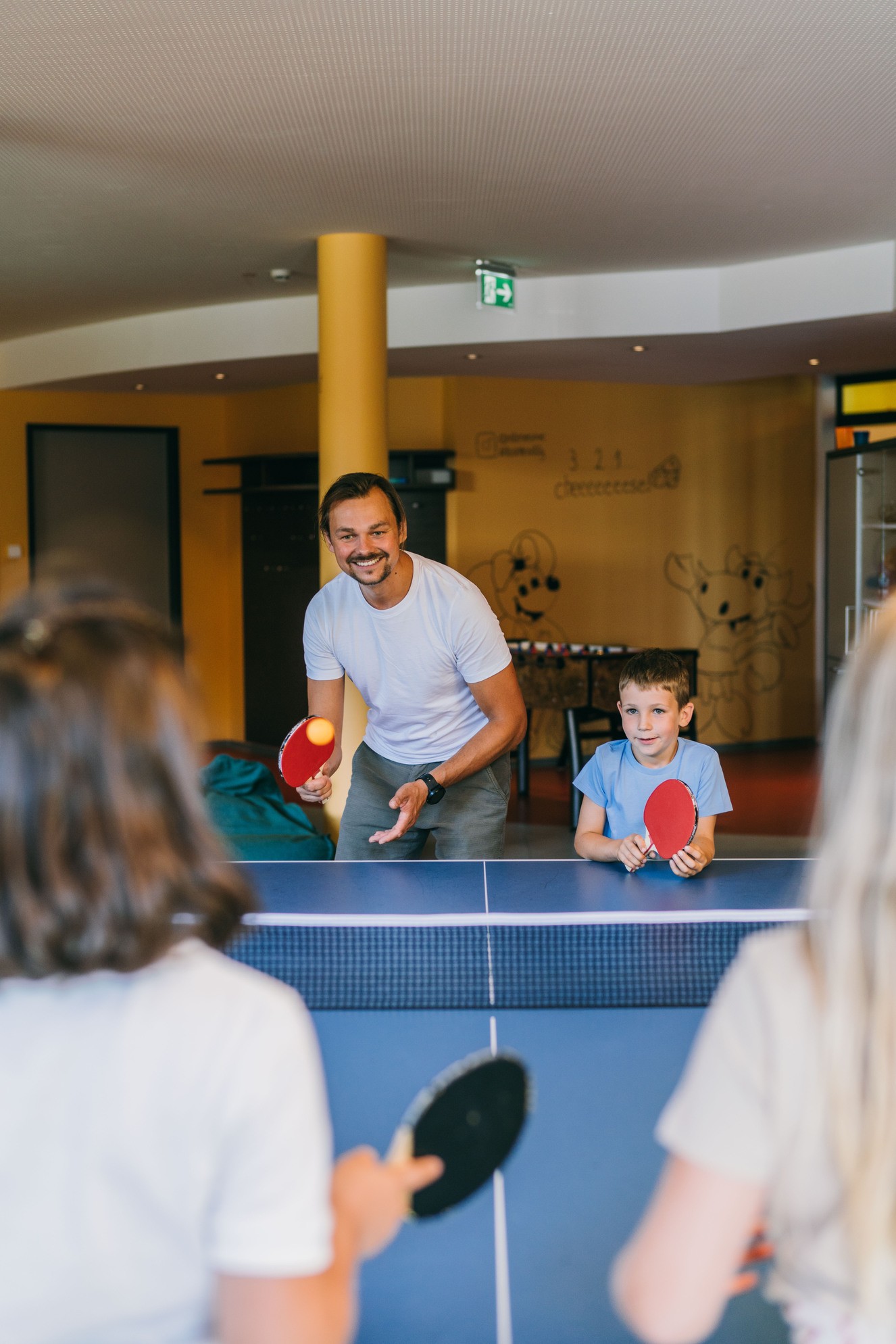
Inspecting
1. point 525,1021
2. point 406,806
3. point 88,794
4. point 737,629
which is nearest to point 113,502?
point 737,629

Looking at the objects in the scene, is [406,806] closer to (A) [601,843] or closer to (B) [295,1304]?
(A) [601,843]

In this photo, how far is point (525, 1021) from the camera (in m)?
2.07

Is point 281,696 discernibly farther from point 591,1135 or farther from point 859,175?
point 591,1135

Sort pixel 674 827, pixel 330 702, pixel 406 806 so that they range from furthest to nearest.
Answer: pixel 330 702, pixel 406 806, pixel 674 827

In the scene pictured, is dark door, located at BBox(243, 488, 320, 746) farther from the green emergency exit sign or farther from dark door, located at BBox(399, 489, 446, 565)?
the green emergency exit sign

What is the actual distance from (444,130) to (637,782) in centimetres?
296

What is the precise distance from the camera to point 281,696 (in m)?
10.0

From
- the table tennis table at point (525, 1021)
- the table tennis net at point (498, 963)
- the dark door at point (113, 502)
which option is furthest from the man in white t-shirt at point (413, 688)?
the dark door at point (113, 502)

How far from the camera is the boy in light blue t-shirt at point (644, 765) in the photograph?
310 centimetres

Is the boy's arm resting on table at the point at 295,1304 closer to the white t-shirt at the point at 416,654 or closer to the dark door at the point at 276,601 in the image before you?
the white t-shirt at the point at 416,654

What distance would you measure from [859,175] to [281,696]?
6124 mm

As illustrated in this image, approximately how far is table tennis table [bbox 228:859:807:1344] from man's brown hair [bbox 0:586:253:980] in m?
0.38

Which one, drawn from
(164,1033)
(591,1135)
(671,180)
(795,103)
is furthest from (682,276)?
(164,1033)

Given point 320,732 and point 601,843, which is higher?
point 320,732
